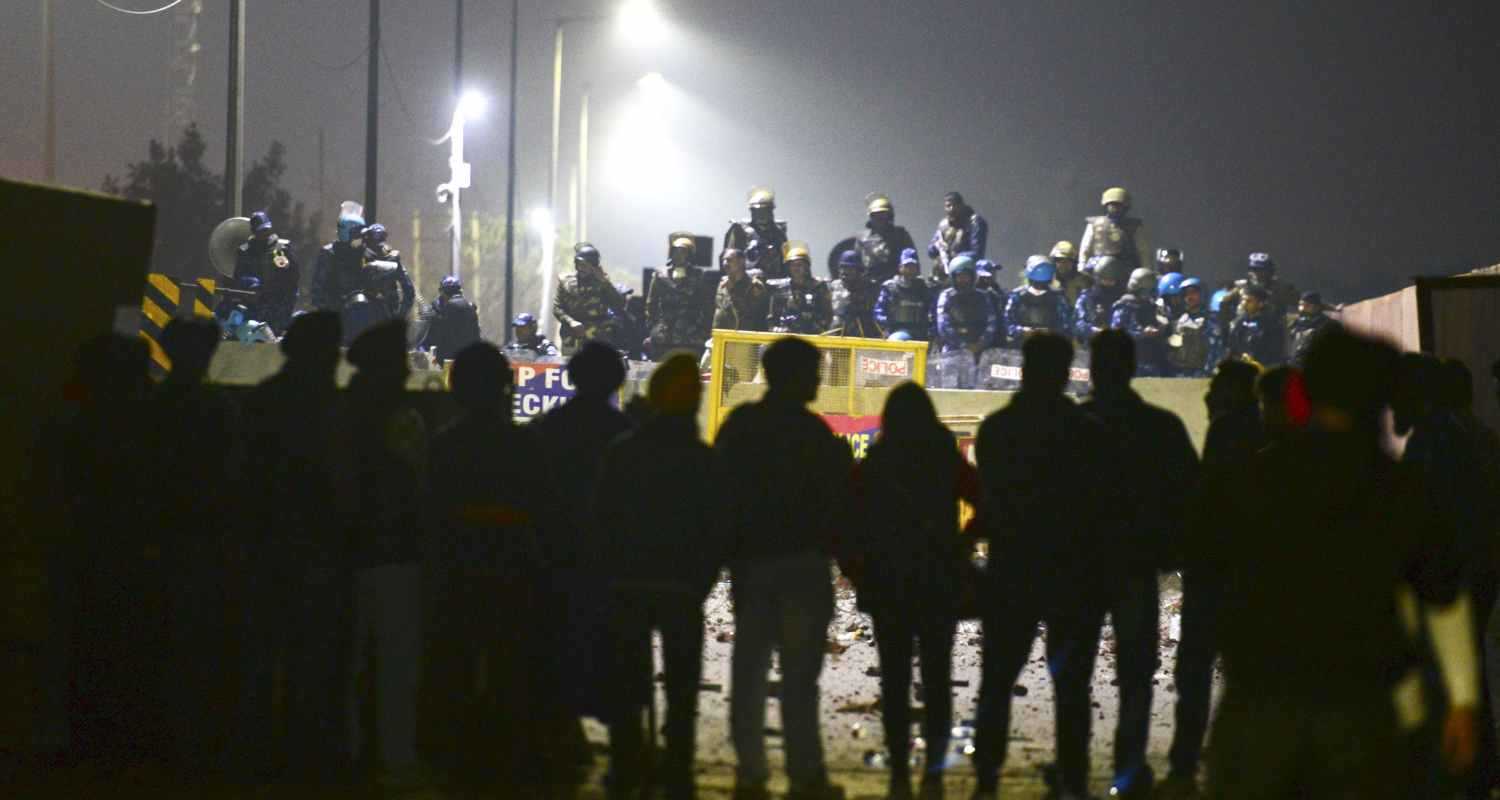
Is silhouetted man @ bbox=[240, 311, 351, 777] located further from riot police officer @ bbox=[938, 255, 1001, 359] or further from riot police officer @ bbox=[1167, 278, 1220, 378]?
riot police officer @ bbox=[1167, 278, 1220, 378]

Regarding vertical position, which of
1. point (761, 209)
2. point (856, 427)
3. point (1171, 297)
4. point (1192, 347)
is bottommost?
point (856, 427)

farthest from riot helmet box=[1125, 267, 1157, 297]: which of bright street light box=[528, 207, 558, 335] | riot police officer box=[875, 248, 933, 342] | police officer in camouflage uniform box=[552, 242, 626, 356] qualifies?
bright street light box=[528, 207, 558, 335]

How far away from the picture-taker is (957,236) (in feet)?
74.2

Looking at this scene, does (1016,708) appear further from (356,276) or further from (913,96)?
(913,96)

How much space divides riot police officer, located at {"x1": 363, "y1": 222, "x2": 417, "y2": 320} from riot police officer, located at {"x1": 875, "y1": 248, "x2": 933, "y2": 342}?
5.40 meters

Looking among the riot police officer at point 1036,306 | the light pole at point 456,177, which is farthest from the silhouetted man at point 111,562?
the light pole at point 456,177

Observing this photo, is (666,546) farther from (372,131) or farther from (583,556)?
(372,131)

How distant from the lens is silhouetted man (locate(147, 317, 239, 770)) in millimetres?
6785

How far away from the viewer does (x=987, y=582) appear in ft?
21.8

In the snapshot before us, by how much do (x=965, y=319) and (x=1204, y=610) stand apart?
13.3m

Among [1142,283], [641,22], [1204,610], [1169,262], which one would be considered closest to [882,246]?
[1142,283]

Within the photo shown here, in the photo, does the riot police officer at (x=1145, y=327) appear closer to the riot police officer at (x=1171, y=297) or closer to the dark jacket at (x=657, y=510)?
the riot police officer at (x=1171, y=297)

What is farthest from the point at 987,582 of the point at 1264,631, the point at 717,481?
the point at 1264,631

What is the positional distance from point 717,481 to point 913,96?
42.5 meters
